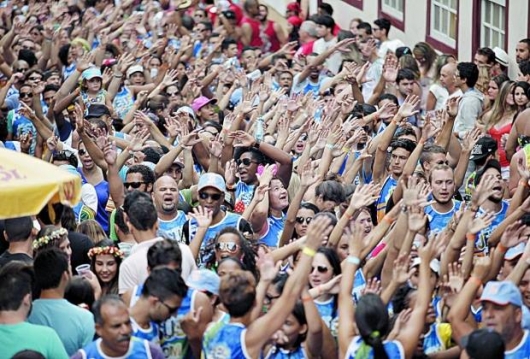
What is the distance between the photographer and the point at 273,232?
36.9 feet

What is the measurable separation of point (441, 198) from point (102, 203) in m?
3.11

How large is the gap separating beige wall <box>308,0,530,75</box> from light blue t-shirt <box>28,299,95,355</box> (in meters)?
10.5

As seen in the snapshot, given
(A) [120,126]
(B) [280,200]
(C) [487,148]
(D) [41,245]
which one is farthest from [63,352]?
(A) [120,126]

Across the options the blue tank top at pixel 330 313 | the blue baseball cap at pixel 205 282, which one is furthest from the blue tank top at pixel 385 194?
the blue baseball cap at pixel 205 282

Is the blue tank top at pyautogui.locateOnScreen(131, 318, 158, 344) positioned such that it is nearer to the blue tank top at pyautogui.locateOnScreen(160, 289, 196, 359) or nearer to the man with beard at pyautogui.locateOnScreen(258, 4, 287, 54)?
the blue tank top at pyautogui.locateOnScreen(160, 289, 196, 359)

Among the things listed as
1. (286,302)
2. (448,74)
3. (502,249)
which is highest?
(286,302)

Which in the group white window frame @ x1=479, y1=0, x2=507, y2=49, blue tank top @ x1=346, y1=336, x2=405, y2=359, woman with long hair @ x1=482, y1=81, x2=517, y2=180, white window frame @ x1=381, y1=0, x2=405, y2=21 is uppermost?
blue tank top @ x1=346, y1=336, x2=405, y2=359

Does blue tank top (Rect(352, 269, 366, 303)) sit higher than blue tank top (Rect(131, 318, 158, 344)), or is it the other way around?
blue tank top (Rect(131, 318, 158, 344))

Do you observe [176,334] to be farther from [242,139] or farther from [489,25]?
[489,25]

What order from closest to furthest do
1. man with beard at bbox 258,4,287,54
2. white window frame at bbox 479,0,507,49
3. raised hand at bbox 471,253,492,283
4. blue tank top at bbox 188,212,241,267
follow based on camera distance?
1. raised hand at bbox 471,253,492,283
2. blue tank top at bbox 188,212,241,267
3. white window frame at bbox 479,0,507,49
4. man with beard at bbox 258,4,287,54

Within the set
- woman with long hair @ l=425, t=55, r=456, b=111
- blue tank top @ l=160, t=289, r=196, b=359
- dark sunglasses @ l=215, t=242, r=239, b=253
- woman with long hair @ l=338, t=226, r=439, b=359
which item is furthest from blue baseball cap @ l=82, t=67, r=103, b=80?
woman with long hair @ l=338, t=226, r=439, b=359

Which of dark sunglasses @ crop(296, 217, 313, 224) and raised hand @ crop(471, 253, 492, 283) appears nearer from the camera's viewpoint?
raised hand @ crop(471, 253, 492, 283)

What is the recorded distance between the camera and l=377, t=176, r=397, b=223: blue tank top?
1180 cm

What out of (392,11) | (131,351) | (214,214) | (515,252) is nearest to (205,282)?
(131,351)
